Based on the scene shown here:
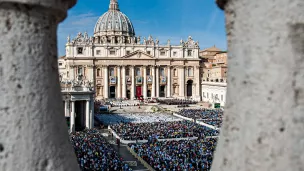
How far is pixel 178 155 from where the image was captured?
15562 mm

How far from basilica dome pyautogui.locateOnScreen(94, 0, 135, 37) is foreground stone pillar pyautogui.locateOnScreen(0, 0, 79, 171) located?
7278cm

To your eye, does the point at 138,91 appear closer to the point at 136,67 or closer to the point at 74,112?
the point at 136,67

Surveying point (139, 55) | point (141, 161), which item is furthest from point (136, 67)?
point (141, 161)

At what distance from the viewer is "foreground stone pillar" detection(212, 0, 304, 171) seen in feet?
6.59

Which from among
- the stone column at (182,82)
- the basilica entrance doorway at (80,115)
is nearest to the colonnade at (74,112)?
the basilica entrance doorway at (80,115)

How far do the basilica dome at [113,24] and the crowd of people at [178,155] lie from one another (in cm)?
5775

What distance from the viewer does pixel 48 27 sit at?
8.29 ft

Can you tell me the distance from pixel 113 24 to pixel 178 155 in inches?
2487

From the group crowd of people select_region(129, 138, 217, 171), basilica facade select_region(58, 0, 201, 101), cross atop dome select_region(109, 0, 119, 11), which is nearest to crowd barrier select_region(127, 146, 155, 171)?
crowd of people select_region(129, 138, 217, 171)

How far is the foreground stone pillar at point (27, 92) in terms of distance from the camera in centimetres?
230

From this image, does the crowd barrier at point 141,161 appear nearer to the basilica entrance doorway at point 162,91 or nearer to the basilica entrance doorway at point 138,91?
the basilica entrance doorway at point 138,91

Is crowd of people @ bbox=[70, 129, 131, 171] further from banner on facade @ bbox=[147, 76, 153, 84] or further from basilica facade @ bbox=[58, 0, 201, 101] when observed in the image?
banner on facade @ bbox=[147, 76, 153, 84]

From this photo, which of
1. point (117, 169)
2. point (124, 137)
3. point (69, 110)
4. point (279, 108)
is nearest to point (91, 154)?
point (117, 169)

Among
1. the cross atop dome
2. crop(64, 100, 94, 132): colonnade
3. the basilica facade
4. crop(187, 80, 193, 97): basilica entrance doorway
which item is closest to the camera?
crop(64, 100, 94, 132): colonnade
